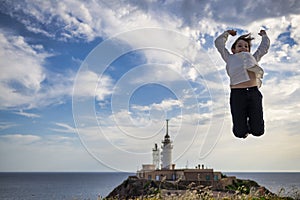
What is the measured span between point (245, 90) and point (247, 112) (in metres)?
0.47

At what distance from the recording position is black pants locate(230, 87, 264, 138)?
7.24 m

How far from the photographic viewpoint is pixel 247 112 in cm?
744

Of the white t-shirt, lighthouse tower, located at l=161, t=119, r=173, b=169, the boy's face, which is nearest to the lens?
the white t-shirt

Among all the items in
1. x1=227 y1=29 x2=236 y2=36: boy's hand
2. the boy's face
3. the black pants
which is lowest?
the black pants

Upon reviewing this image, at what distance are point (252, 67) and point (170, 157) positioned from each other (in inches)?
1808

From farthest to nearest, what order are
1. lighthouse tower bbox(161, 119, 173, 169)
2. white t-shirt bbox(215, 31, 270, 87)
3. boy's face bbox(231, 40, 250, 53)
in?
lighthouse tower bbox(161, 119, 173, 169) < boy's face bbox(231, 40, 250, 53) < white t-shirt bbox(215, 31, 270, 87)

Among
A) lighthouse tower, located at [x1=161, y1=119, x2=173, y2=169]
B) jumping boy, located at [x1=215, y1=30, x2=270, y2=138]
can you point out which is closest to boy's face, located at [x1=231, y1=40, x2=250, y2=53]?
jumping boy, located at [x1=215, y1=30, x2=270, y2=138]

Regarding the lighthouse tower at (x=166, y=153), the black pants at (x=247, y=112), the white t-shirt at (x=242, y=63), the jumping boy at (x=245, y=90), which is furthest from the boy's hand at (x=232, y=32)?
the lighthouse tower at (x=166, y=153)

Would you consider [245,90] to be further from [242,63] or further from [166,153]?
[166,153]

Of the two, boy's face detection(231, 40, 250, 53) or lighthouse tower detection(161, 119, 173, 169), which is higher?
lighthouse tower detection(161, 119, 173, 169)

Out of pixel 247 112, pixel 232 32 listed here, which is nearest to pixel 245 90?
pixel 247 112

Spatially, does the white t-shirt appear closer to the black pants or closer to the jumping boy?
the jumping boy

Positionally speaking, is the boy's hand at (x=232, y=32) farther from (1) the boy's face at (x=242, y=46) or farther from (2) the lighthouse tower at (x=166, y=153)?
(2) the lighthouse tower at (x=166, y=153)

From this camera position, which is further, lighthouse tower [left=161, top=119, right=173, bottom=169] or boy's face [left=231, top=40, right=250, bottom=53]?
lighthouse tower [left=161, top=119, right=173, bottom=169]
